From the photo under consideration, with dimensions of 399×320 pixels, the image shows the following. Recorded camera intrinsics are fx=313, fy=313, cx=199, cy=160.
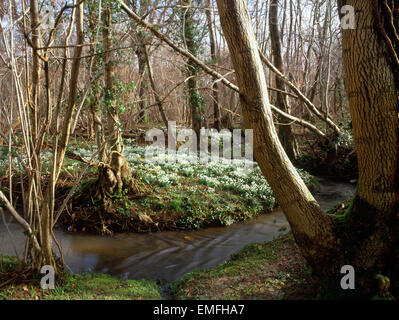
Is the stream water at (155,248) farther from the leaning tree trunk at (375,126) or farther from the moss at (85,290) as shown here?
the leaning tree trunk at (375,126)

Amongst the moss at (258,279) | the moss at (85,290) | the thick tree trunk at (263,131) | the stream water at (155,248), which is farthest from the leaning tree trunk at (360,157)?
the stream water at (155,248)

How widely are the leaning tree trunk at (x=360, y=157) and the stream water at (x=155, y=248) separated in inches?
102

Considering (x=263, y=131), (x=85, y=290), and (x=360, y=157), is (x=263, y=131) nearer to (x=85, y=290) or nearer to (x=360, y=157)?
(x=360, y=157)

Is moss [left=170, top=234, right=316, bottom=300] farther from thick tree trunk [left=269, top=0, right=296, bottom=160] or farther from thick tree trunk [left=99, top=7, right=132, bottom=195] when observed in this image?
thick tree trunk [left=269, top=0, right=296, bottom=160]

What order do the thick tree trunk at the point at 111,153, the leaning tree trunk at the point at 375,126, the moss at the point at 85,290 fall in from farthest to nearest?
the thick tree trunk at the point at 111,153
the moss at the point at 85,290
the leaning tree trunk at the point at 375,126

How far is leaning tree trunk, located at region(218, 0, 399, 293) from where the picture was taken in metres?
3.02

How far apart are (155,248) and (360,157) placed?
4592 millimetres

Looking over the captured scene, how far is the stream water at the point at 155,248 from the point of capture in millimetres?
5617

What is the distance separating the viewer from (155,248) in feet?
21.5

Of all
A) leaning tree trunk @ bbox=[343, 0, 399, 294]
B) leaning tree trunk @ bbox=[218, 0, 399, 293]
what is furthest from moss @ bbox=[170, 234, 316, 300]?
leaning tree trunk @ bbox=[343, 0, 399, 294]
